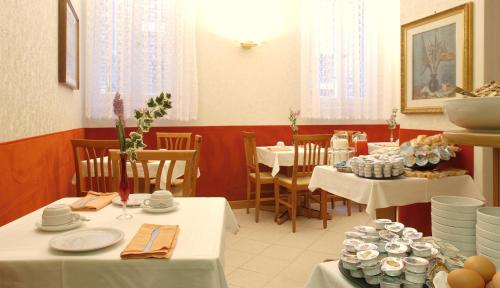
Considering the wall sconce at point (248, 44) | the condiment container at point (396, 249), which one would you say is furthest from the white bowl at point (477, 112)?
the wall sconce at point (248, 44)

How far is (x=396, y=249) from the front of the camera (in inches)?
40.1

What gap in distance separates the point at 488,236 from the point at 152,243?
3.10 feet

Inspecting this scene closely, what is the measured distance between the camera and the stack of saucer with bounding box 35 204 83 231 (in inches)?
53.2

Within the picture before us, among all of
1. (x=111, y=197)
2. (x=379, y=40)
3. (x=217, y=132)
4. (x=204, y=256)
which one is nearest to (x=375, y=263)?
(x=204, y=256)

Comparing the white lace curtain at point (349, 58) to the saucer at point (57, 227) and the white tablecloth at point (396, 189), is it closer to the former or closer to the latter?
the white tablecloth at point (396, 189)

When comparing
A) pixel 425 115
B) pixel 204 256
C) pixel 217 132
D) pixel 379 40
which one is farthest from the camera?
pixel 379 40

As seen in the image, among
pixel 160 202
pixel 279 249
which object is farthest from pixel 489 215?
pixel 279 249

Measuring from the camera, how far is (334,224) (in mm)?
4277

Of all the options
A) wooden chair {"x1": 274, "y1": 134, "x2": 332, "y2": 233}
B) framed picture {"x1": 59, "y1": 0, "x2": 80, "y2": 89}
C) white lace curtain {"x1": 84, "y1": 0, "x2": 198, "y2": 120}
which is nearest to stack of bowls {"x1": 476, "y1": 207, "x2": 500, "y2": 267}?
wooden chair {"x1": 274, "y1": 134, "x2": 332, "y2": 233}

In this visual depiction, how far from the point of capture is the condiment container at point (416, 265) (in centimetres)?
90

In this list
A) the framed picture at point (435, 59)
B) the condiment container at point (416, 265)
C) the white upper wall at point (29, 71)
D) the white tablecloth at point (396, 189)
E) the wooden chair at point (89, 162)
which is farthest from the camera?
the wooden chair at point (89, 162)

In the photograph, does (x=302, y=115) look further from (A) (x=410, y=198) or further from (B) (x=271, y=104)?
(A) (x=410, y=198)

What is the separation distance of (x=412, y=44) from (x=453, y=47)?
390mm

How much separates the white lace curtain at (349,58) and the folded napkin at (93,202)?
141 inches
